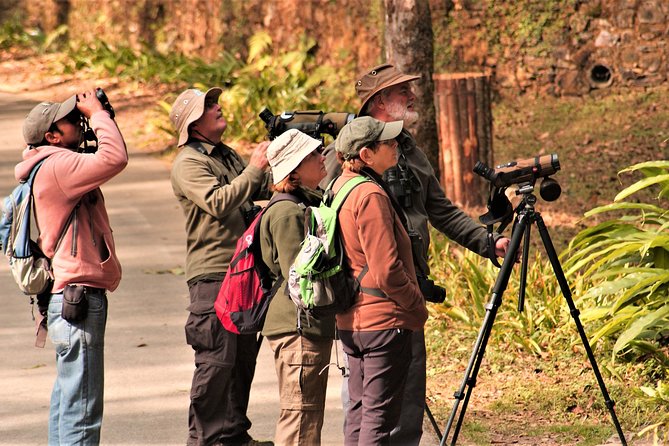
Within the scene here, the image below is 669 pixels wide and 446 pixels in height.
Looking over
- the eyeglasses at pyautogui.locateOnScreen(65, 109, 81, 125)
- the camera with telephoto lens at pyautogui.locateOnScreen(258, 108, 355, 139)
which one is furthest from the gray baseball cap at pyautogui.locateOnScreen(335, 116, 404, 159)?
the eyeglasses at pyautogui.locateOnScreen(65, 109, 81, 125)

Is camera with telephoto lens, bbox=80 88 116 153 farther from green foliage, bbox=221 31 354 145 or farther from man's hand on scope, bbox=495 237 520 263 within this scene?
green foliage, bbox=221 31 354 145

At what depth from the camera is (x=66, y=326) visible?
498 centimetres

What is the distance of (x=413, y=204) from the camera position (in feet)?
17.9

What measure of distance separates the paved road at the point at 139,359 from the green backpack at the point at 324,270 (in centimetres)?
159

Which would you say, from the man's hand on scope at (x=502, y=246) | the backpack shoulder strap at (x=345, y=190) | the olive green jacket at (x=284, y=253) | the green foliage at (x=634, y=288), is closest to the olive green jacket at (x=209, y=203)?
the olive green jacket at (x=284, y=253)

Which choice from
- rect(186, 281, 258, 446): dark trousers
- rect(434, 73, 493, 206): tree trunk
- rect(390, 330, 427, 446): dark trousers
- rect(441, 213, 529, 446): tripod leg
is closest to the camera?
rect(390, 330, 427, 446): dark trousers

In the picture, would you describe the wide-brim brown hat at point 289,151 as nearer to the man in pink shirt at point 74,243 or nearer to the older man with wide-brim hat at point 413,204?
the older man with wide-brim hat at point 413,204

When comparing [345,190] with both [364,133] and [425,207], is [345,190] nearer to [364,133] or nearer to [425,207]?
[364,133]

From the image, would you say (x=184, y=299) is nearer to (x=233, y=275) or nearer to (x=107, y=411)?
(x=107, y=411)

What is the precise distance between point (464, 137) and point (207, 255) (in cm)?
568

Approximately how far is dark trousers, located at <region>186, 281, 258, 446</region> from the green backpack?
936 mm

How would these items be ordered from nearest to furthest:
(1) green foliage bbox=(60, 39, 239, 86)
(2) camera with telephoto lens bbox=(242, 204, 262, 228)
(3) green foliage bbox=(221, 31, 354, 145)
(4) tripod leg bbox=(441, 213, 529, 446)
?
(4) tripod leg bbox=(441, 213, 529, 446) → (2) camera with telephoto lens bbox=(242, 204, 262, 228) → (3) green foliage bbox=(221, 31, 354, 145) → (1) green foliage bbox=(60, 39, 239, 86)

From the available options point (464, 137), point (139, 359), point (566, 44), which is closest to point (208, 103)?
point (139, 359)

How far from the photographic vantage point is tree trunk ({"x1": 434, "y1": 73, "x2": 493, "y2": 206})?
35.3 ft
